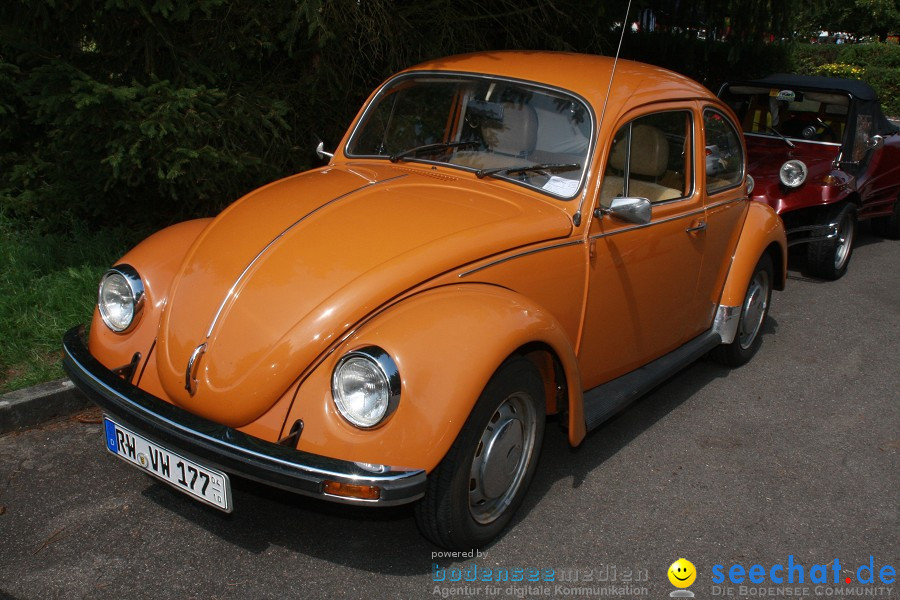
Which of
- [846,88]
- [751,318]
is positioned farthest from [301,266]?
[846,88]

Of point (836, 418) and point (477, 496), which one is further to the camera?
point (836, 418)

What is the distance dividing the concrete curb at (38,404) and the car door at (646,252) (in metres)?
2.59

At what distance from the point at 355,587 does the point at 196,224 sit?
Answer: 1.92 meters

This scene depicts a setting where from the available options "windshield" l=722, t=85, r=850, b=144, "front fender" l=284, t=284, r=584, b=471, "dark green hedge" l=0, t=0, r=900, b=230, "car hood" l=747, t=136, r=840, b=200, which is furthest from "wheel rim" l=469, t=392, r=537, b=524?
"windshield" l=722, t=85, r=850, b=144

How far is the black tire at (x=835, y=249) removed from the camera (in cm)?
741

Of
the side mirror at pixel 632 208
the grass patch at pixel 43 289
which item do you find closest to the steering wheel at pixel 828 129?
the side mirror at pixel 632 208

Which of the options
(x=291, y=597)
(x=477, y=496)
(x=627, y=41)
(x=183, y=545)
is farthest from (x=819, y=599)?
(x=627, y=41)

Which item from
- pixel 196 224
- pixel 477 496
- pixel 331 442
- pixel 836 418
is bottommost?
pixel 836 418

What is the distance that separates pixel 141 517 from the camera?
3545 millimetres

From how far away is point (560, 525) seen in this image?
3623 mm

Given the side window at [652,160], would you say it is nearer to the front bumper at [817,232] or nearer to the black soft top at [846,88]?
the front bumper at [817,232]

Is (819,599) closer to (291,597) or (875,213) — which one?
(291,597)

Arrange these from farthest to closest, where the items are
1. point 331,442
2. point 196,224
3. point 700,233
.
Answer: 1. point 700,233
2. point 196,224
3. point 331,442

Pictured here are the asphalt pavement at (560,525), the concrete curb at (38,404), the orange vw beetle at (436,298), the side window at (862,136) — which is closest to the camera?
the orange vw beetle at (436,298)
